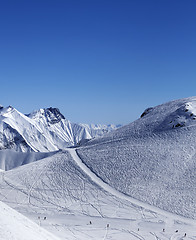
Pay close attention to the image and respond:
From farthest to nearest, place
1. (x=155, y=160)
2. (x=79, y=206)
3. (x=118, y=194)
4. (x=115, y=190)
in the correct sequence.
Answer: (x=155, y=160)
(x=115, y=190)
(x=118, y=194)
(x=79, y=206)

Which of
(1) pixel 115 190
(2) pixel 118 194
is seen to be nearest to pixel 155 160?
(1) pixel 115 190

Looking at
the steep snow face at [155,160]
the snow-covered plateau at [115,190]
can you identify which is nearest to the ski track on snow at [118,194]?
the snow-covered plateau at [115,190]

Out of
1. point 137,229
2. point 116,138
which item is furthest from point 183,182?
point 116,138

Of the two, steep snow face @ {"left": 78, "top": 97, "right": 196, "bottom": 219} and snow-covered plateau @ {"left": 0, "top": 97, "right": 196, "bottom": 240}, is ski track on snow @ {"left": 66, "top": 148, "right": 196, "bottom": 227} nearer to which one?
snow-covered plateau @ {"left": 0, "top": 97, "right": 196, "bottom": 240}

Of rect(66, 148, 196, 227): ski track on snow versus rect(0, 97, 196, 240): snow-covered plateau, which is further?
rect(66, 148, 196, 227): ski track on snow

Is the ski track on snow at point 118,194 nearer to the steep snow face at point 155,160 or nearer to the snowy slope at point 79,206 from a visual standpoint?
the snowy slope at point 79,206

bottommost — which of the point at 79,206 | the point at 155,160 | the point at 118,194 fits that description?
the point at 79,206

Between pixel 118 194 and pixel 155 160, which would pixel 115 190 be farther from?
pixel 155 160

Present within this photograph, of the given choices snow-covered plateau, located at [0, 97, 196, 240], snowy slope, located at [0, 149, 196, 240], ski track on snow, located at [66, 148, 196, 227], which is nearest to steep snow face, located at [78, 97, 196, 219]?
snow-covered plateau, located at [0, 97, 196, 240]

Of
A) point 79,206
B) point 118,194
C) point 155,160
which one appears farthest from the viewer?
point 155,160
